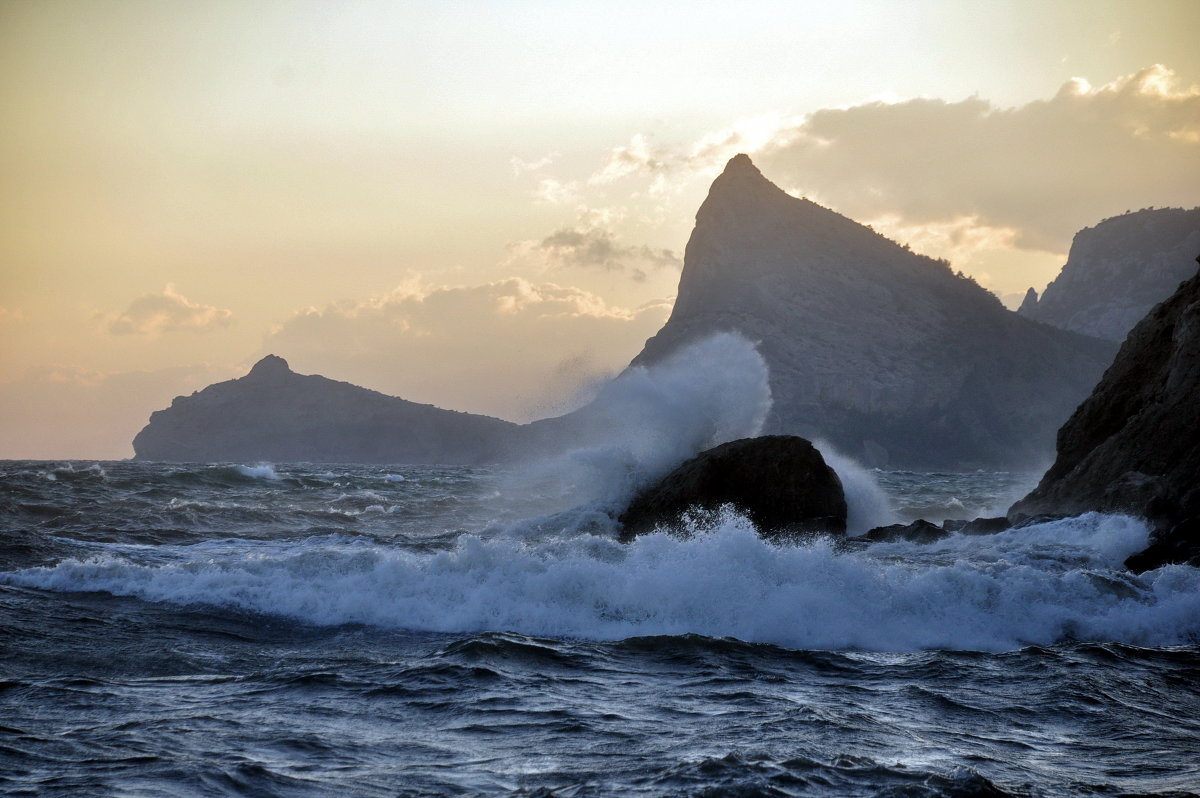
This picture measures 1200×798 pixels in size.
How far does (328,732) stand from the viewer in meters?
6.79

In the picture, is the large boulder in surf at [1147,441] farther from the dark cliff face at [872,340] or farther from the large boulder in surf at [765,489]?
the dark cliff face at [872,340]

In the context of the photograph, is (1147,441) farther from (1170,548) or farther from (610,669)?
(610,669)

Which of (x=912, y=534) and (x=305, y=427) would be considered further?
(x=305, y=427)

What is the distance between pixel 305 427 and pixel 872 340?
95.5 m

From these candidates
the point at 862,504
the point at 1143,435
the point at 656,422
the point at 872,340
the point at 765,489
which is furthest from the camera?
the point at 872,340

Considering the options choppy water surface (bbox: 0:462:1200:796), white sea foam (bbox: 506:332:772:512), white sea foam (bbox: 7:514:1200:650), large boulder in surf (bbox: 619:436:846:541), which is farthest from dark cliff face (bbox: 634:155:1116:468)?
choppy water surface (bbox: 0:462:1200:796)

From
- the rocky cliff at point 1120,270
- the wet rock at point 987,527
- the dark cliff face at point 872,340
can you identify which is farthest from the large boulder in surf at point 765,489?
the rocky cliff at point 1120,270

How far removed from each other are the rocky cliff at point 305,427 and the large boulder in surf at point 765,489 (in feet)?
368

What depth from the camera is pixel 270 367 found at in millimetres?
181125

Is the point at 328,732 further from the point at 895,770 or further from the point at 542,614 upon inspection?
the point at 542,614

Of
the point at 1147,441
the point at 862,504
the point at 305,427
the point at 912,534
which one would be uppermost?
the point at 305,427

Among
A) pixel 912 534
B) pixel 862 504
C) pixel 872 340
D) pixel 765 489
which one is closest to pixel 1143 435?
pixel 912 534

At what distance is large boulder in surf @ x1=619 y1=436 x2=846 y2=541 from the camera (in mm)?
18766

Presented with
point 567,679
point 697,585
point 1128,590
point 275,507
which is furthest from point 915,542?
point 275,507
